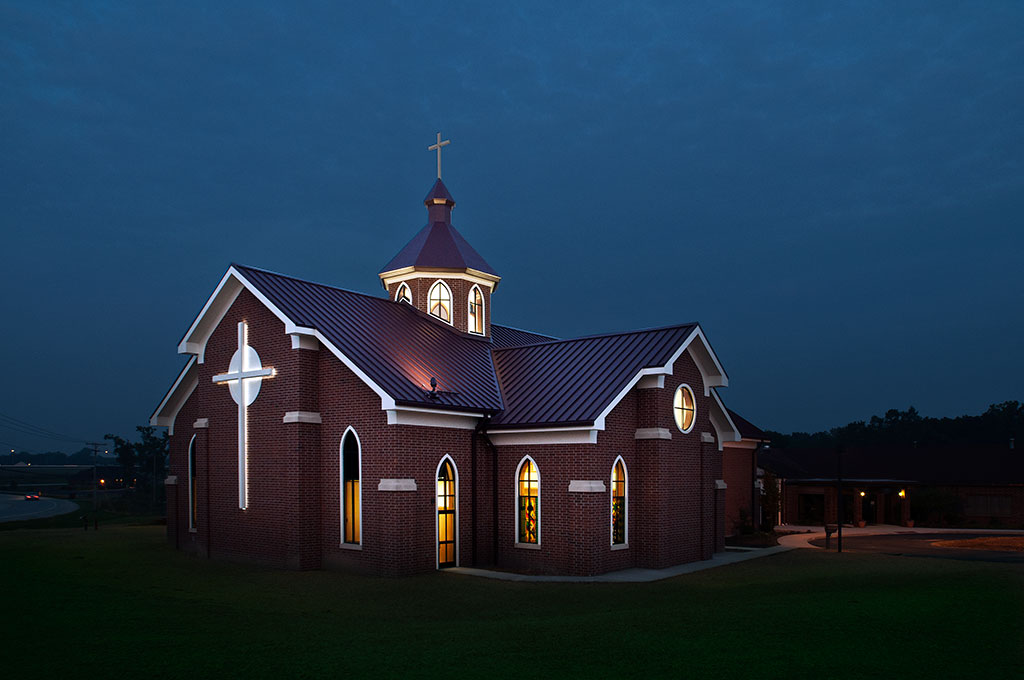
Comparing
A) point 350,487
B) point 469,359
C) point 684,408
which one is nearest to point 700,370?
point 684,408

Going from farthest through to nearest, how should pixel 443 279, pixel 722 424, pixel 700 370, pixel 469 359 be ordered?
1. pixel 443 279
2. pixel 722 424
3. pixel 469 359
4. pixel 700 370

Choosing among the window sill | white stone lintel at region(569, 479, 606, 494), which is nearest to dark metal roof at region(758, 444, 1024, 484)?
the window sill

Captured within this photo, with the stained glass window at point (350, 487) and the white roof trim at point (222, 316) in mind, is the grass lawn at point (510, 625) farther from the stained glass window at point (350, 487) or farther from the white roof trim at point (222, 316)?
the white roof trim at point (222, 316)

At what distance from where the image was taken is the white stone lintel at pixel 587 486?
66.5ft

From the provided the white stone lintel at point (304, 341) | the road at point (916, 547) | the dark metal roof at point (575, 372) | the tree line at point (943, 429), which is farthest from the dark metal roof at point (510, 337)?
the tree line at point (943, 429)

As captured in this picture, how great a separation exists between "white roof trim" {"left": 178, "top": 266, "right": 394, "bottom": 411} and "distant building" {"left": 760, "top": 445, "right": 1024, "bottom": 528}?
1152 inches

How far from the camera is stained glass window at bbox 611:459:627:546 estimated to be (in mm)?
21547

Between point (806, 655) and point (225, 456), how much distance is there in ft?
59.0

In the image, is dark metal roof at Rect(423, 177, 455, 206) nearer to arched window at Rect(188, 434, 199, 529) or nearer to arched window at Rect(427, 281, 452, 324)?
arched window at Rect(427, 281, 452, 324)

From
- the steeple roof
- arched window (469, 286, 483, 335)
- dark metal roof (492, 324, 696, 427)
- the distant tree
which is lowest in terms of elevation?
the distant tree

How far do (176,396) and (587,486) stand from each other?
15.9 metres

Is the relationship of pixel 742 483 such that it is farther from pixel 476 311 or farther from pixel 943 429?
pixel 943 429

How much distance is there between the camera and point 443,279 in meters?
29.7

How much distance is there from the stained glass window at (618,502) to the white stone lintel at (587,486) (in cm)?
116
